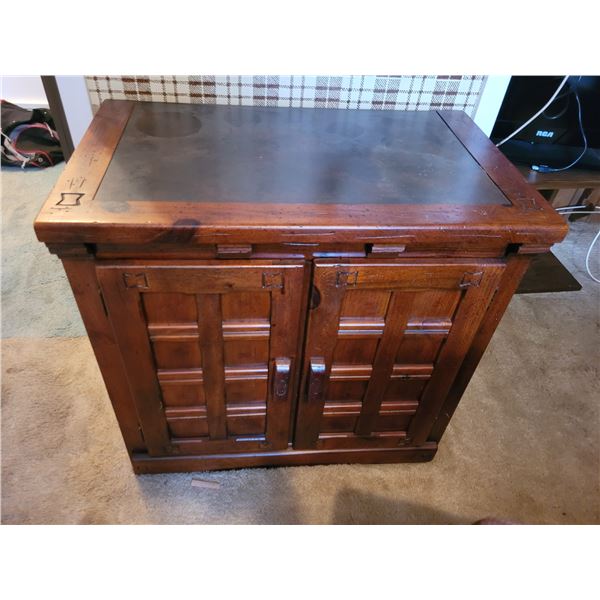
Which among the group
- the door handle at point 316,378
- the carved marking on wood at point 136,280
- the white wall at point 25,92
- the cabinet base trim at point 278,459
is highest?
the carved marking on wood at point 136,280

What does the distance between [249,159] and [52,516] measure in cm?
96

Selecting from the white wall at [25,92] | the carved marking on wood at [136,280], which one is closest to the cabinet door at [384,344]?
the carved marking on wood at [136,280]

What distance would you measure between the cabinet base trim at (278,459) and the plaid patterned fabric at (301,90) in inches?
34.3

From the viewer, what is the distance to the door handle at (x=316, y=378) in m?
0.92

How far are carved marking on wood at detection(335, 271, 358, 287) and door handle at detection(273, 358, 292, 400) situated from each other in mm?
216

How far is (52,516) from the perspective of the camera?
1.08m

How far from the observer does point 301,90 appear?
1072 millimetres

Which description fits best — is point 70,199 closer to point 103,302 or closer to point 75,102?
point 103,302

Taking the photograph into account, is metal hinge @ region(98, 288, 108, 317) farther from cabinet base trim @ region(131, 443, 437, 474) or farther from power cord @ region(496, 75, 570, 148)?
power cord @ region(496, 75, 570, 148)

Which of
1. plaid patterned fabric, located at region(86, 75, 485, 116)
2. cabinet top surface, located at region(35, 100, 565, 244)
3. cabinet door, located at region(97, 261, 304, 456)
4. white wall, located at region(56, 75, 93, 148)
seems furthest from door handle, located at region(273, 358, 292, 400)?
white wall, located at region(56, 75, 93, 148)

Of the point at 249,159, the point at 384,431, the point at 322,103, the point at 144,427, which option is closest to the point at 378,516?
the point at 384,431

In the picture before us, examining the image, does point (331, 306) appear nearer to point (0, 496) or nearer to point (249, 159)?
point (249, 159)

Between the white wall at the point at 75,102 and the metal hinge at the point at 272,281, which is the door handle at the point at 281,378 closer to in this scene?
the metal hinge at the point at 272,281

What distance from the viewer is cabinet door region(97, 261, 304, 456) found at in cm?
77
